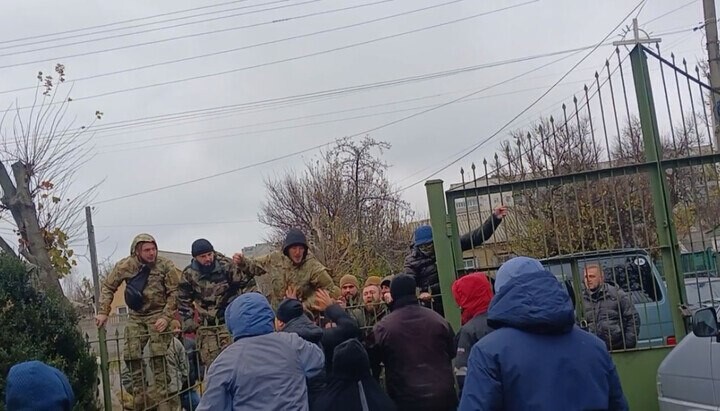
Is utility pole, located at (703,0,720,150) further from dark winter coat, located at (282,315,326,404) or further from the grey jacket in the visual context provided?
the grey jacket

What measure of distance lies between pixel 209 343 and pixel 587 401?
17.0 feet

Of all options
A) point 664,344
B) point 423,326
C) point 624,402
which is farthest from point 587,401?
point 664,344

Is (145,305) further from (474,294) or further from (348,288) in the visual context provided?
(474,294)

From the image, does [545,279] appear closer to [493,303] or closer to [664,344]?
[493,303]

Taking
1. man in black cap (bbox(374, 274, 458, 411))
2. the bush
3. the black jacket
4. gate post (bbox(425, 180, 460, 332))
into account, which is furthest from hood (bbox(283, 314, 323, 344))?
the bush

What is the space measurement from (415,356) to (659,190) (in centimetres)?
277

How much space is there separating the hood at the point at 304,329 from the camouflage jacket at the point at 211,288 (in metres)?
2.43

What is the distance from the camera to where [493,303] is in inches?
131

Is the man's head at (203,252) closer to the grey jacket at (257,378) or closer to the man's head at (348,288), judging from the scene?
the man's head at (348,288)

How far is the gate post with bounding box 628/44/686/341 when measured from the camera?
655 centimetres

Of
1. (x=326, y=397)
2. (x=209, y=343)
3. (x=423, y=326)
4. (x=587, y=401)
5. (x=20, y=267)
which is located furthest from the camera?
(x=209, y=343)

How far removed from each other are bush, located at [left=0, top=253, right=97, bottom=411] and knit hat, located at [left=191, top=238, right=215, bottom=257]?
1304 millimetres

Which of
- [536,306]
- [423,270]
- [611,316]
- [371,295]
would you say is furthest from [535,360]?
[423,270]

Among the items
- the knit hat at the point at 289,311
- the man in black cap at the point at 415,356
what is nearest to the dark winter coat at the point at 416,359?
the man in black cap at the point at 415,356
